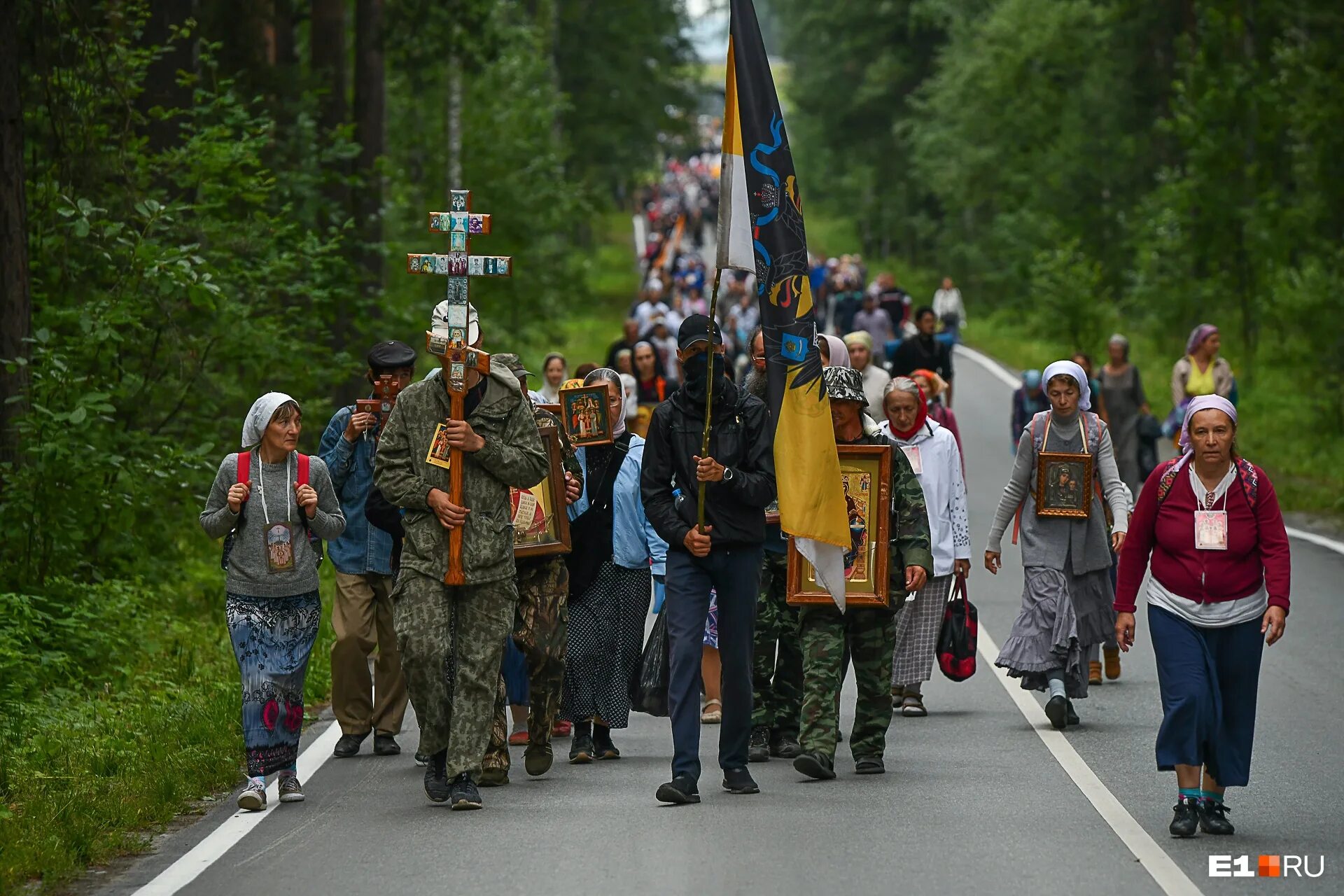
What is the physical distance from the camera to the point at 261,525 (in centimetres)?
1002

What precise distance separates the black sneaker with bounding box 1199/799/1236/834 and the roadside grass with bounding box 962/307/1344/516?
1465 cm

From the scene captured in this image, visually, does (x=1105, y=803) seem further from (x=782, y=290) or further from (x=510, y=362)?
(x=510, y=362)

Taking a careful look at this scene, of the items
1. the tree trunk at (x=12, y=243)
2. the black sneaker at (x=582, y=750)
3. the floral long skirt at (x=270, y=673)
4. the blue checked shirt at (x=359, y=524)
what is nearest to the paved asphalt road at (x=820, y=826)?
the black sneaker at (x=582, y=750)

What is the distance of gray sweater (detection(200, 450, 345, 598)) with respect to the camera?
32.8 ft

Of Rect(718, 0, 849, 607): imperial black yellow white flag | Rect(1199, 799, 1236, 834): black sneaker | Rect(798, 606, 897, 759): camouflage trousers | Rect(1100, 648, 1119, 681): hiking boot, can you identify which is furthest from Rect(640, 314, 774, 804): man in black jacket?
Rect(1100, 648, 1119, 681): hiking boot

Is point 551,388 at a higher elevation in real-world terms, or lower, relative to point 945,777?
higher

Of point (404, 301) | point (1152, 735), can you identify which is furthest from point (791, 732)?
point (404, 301)

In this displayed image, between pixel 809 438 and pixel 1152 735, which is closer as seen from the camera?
pixel 809 438

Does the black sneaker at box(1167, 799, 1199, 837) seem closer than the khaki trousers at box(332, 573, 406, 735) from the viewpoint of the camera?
Yes

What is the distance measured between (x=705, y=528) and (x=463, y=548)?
1.10 metres

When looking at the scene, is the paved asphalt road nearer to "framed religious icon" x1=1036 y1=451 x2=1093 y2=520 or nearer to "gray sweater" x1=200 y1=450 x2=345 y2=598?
"gray sweater" x1=200 y1=450 x2=345 y2=598

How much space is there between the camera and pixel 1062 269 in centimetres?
4322

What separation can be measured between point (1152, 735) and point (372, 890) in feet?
16.8

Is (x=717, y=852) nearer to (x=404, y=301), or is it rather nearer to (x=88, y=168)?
(x=88, y=168)
